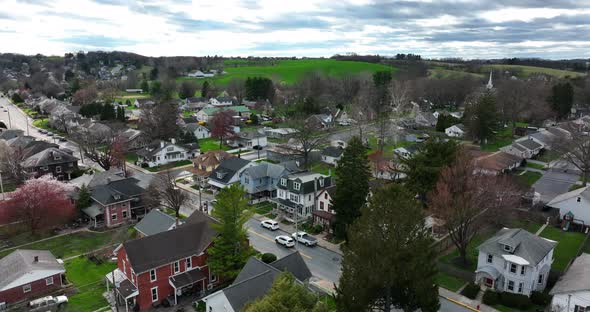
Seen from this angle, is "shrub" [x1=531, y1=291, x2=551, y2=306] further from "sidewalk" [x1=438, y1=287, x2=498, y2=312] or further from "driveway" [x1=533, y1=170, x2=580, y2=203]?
"driveway" [x1=533, y1=170, x2=580, y2=203]

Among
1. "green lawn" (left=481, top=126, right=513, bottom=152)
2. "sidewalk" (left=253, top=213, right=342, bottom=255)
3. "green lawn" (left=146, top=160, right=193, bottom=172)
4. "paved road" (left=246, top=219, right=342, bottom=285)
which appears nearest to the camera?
"paved road" (left=246, top=219, right=342, bottom=285)

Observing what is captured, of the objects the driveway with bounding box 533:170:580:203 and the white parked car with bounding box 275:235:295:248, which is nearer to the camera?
the white parked car with bounding box 275:235:295:248

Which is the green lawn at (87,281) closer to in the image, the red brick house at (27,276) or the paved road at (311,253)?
the red brick house at (27,276)

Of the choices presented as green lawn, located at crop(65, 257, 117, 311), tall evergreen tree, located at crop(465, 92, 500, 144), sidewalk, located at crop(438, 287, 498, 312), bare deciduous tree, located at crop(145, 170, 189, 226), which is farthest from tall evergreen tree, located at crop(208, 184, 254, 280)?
tall evergreen tree, located at crop(465, 92, 500, 144)

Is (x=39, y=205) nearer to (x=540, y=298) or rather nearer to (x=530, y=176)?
(x=540, y=298)

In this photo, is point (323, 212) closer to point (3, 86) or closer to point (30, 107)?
point (30, 107)
